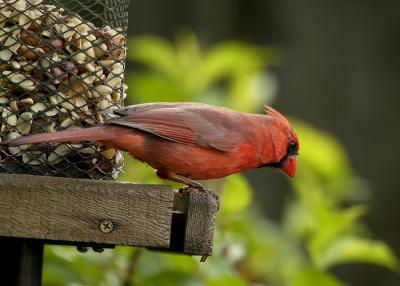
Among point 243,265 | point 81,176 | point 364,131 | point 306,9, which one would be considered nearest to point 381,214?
point 364,131

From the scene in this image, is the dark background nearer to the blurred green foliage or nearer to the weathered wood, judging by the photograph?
the blurred green foliage

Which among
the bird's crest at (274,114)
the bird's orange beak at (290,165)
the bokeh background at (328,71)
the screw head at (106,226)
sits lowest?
the screw head at (106,226)

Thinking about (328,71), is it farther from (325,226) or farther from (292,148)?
(325,226)

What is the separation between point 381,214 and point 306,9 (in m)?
1.84

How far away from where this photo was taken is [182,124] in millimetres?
3750

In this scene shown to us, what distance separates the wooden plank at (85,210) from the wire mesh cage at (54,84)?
0.46 m

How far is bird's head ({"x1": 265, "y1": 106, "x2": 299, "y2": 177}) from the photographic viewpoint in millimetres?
4211

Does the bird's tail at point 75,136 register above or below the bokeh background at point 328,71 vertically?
below

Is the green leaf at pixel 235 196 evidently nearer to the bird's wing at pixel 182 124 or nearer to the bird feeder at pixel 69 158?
the bird's wing at pixel 182 124

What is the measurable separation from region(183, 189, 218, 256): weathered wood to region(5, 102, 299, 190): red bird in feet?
1.27

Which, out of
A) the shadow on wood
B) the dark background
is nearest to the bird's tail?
the shadow on wood

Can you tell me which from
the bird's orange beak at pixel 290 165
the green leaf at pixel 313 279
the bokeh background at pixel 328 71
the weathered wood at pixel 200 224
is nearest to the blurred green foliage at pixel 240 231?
the green leaf at pixel 313 279

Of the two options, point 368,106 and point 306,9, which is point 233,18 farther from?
point 368,106

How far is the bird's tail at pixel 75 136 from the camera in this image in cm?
321
